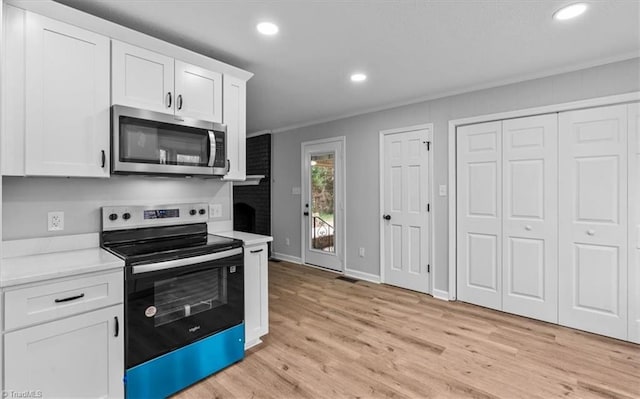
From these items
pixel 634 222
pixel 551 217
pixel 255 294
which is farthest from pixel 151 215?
pixel 634 222

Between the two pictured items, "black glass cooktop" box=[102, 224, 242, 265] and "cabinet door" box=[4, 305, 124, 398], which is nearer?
"cabinet door" box=[4, 305, 124, 398]

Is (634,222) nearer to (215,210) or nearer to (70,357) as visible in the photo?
(215,210)

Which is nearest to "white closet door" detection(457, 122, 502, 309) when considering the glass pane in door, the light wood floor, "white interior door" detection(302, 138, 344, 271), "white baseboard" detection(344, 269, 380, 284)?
the light wood floor

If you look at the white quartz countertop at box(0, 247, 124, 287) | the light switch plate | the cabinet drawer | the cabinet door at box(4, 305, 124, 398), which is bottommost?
the cabinet door at box(4, 305, 124, 398)

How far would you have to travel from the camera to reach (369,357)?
235 centimetres

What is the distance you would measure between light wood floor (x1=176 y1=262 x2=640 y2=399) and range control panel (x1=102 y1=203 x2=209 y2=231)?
45.6 inches

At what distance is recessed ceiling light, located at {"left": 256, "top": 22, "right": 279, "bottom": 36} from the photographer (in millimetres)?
2045

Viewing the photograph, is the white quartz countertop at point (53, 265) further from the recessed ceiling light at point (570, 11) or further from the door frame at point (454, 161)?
the door frame at point (454, 161)

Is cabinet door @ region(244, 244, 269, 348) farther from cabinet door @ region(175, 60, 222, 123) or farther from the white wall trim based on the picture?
the white wall trim

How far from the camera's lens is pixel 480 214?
131 inches

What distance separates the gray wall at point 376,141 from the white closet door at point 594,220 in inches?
10.2

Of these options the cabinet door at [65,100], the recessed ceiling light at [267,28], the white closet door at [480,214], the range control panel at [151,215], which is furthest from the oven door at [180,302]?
the white closet door at [480,214]

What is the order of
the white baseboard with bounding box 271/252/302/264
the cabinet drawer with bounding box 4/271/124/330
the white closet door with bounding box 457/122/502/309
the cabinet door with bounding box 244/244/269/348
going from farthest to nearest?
the white baseboard with bounding box 271/252/302/264
the white closet door with bounding box 457/122/502/309
the cabinet door with bounding box 244/244/269/348
the cabinet drawer with bounding box 4/271/124/330

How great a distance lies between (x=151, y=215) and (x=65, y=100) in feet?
2.93
